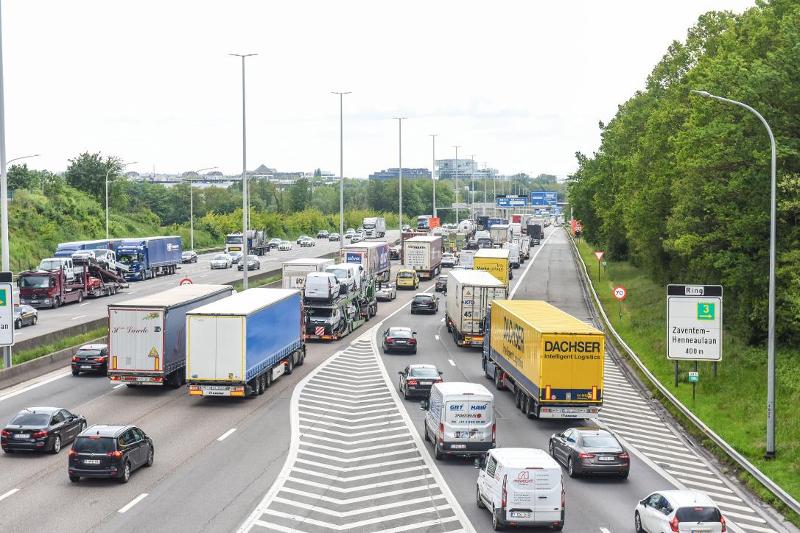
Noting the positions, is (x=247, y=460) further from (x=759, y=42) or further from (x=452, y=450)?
(x=759, y=42)

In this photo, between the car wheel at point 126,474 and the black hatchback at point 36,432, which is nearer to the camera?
the car wheel at point 126,474

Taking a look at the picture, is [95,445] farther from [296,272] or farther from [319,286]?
[296,272]

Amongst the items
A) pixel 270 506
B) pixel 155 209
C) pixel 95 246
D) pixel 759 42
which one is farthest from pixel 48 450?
pixel 155 209

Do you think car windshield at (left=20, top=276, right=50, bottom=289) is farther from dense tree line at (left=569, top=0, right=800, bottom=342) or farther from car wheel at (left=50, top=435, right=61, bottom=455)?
car wheel at (left=50, top=435, right=61, bottom=455)

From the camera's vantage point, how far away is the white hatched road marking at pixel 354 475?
24016 millimetres

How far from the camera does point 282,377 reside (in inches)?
1850

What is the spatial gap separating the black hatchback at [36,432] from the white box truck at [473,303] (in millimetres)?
27443

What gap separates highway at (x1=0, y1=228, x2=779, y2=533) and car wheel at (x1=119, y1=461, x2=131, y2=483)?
0.92 ft

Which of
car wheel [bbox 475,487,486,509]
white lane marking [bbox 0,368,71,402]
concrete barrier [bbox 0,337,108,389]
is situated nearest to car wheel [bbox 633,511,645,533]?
car wheel [bbox 475,487,486,509]

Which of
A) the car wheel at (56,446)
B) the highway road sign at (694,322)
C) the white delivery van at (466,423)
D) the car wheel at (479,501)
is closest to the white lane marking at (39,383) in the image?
the car wheel at (56,446)

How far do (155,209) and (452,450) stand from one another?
156 meters

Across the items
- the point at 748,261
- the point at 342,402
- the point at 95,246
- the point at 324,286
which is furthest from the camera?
the point at 95,246

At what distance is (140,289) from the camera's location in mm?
84438

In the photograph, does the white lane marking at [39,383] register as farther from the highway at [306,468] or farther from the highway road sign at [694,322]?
the highway road sign at [694,322]
